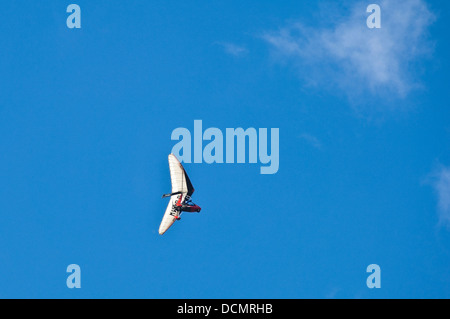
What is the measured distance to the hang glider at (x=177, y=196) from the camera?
82.4 metres

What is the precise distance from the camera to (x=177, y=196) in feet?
275

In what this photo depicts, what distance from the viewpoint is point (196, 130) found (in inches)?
3511

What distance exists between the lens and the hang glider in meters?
82.4

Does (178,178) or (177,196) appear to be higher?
(178,178)

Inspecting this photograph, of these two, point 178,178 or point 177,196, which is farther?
point 177,196
